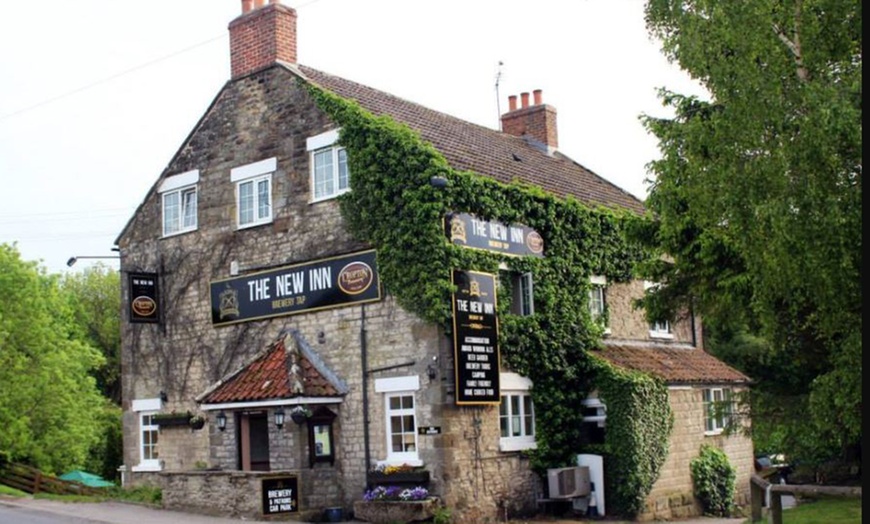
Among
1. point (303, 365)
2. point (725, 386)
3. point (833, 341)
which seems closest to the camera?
point (833, 341)

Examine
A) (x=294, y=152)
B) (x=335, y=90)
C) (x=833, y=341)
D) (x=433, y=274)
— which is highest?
(x=335, y=90)

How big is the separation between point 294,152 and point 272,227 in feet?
5.94

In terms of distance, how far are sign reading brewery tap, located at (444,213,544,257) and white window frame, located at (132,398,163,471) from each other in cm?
978

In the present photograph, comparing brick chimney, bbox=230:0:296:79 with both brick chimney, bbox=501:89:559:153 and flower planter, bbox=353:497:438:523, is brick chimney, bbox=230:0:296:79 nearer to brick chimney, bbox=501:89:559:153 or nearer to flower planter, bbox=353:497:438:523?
brick chimney, bbox=501:89:559:153

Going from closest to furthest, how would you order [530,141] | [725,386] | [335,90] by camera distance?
[335,90]
[725,386]
[530,141]

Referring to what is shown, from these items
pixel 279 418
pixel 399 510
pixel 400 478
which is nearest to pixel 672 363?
pixel 400 478

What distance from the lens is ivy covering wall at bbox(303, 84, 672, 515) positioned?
Result: 68.7 feet

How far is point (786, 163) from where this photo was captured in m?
12.6

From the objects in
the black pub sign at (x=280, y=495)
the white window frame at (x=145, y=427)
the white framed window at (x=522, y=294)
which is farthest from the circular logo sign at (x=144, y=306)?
the white framed window at (x=522, y=294)

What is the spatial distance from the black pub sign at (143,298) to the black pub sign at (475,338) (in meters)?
9.24

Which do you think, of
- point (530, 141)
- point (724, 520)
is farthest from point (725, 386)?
point (530, 141)

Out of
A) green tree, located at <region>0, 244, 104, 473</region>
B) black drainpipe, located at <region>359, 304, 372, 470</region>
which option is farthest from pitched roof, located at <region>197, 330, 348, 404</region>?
green tree, located at <region>0, 244, 104, 473</region>

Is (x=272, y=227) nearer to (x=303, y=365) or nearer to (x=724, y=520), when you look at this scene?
(x=303, y=365)

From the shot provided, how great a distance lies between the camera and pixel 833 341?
1427cm
